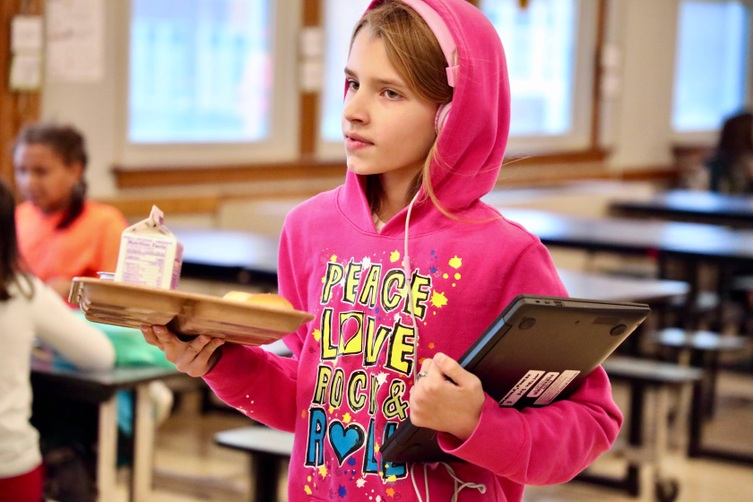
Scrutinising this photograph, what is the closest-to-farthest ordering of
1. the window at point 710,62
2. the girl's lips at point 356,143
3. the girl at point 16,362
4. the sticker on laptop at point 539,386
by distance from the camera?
the sticker on laptop at point 539,386, the girl's lips at point 356,143, the girl at point 16,362, the window at point 710,62

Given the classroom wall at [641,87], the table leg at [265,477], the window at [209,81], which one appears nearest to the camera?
the table leg at [265,477]

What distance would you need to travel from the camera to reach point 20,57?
4797mm

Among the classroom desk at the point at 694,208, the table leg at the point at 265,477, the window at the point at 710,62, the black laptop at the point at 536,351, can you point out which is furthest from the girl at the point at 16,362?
the window at the point at 710,62

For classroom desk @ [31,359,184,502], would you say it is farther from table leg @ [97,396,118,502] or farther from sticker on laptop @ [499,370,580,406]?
sticker on laptop @ [499,370,580,406]

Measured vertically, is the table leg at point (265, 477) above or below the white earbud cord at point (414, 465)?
below

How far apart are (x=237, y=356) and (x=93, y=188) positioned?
4.14 m

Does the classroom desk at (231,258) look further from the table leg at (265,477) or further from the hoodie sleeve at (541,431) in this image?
the hoodie sleeve at (541,431)

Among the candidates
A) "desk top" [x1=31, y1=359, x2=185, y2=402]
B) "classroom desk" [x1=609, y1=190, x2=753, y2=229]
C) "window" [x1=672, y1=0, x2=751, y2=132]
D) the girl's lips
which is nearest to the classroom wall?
"window" [x1=672, y1=0, x2=751, y2=132]

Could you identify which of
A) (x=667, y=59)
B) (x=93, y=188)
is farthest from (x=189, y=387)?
(x=667, y=59)

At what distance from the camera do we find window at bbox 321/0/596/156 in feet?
27.2

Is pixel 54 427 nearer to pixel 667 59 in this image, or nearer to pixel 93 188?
pixel 93 188

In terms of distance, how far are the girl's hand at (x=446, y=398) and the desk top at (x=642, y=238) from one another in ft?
11.7

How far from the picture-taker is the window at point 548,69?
8.30 meters

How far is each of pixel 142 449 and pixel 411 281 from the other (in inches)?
69.0
